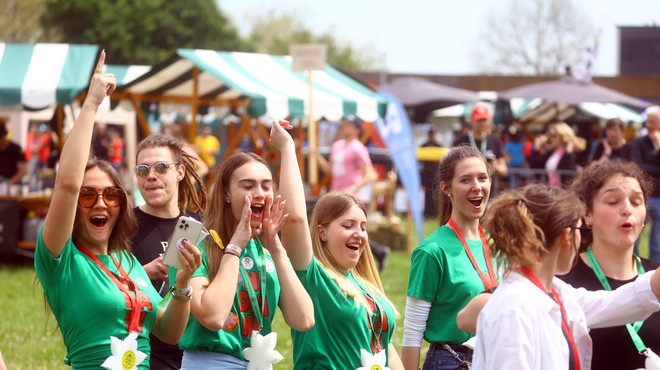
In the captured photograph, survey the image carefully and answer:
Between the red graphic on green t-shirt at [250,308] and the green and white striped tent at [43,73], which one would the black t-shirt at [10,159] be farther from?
the red graphic on green t-shirt at [250,308]

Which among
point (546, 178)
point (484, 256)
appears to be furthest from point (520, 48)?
point (484, 256)

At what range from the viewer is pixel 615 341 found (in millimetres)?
3953

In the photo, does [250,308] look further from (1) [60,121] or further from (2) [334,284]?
(1) [60,121]

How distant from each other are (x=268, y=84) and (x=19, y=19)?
142ft

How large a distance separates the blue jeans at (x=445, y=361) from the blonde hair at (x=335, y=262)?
282mm

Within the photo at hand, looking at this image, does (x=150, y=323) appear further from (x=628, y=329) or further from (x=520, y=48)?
(x=520, y=48)

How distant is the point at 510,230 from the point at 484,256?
1.57 m

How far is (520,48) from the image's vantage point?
72.5 meters

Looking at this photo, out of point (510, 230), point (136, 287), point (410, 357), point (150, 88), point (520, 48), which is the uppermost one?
point (520, 48)

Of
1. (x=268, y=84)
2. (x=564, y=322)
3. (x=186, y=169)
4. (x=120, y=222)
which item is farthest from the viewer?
(x=268, y=84)

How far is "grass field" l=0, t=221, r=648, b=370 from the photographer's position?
7.55 meters

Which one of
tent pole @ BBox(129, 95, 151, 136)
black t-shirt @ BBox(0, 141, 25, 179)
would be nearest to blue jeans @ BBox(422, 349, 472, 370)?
black t-shirt @ BBox(0, 141, 25, 179)

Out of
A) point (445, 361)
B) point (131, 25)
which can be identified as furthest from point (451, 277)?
point (131, 25)

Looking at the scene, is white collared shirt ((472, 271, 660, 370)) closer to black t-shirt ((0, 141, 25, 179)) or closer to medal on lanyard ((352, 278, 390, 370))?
medal on lanyard ((352, 278, 390, 370))
